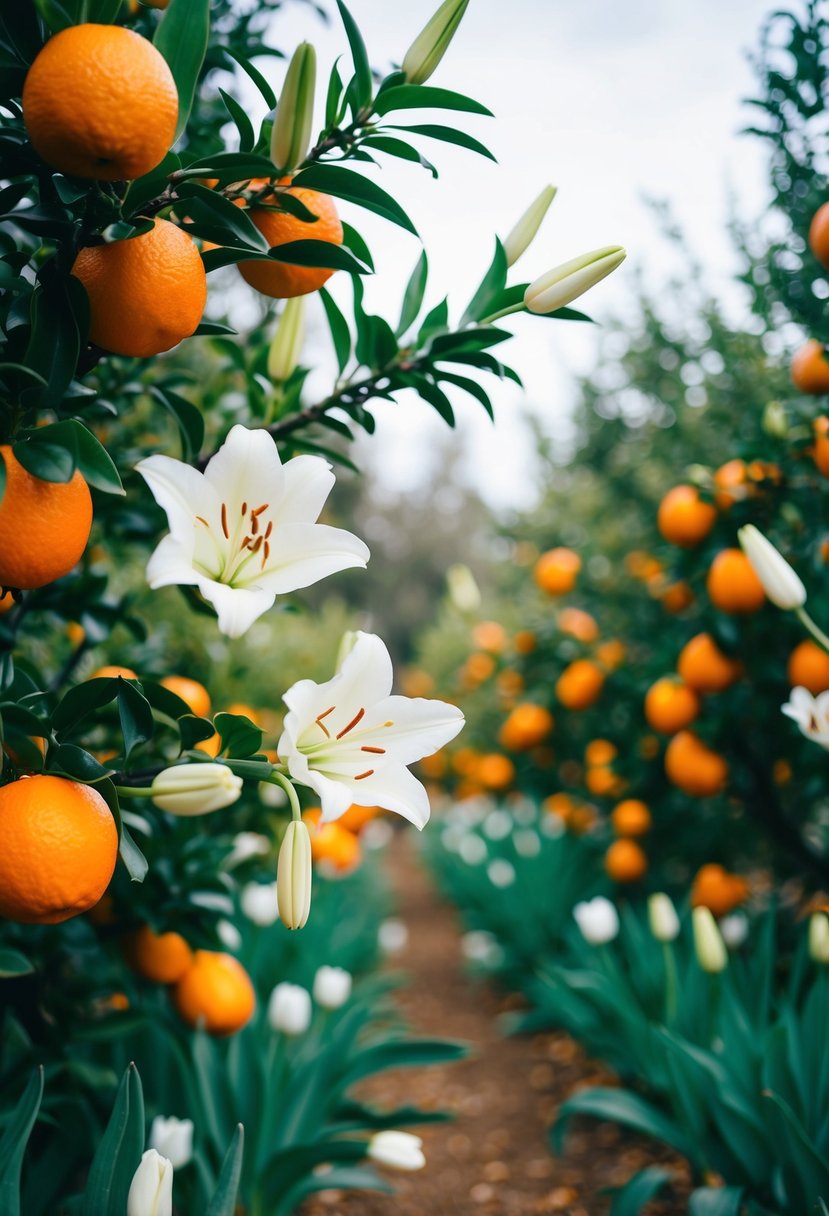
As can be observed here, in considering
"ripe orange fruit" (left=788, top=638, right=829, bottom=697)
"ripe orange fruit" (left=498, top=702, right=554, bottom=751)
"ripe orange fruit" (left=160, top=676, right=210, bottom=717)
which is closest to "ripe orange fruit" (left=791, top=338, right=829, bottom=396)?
"ripe orange fruit" (left=788, top=638, right=829, bottom=697)

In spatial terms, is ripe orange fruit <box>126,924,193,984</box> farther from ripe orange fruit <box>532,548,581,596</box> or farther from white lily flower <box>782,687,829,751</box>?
ripe orange fruit <box>532,548,581,596</box>

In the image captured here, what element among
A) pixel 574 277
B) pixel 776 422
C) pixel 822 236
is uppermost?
pixel 822 236

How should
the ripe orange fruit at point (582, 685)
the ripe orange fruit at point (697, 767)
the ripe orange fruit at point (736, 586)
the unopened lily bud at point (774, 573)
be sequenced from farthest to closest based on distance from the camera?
the ripe orange fruit at point (582, 685), the ripe orange fruit at point (697, 767), the ripe orange fruit at point (736, 586), the unopened lily bud at point (774, 573)

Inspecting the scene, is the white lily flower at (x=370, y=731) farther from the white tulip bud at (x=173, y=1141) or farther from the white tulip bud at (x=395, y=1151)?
the white tulip bud at (x=395, y=1151)

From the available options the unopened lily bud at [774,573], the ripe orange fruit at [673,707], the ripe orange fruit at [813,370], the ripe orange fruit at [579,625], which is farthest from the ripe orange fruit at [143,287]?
the ripe orange fruit at [579,625]

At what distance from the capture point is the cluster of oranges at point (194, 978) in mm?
1441

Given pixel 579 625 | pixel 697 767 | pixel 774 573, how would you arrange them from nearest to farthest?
pixel 774 573, pixel 697 767, pixel 579 625

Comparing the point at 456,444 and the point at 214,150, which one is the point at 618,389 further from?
the point at 456,444

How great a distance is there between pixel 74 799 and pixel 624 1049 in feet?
5.92

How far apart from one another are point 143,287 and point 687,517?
1567 mm

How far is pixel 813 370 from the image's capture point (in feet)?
5.28

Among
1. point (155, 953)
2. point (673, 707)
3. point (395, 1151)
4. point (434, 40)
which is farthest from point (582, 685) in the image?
point (434, 40)

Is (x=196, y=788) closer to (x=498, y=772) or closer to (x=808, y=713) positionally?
(x=808, y=713)

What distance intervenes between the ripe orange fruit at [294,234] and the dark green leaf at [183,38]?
132 millimetres
